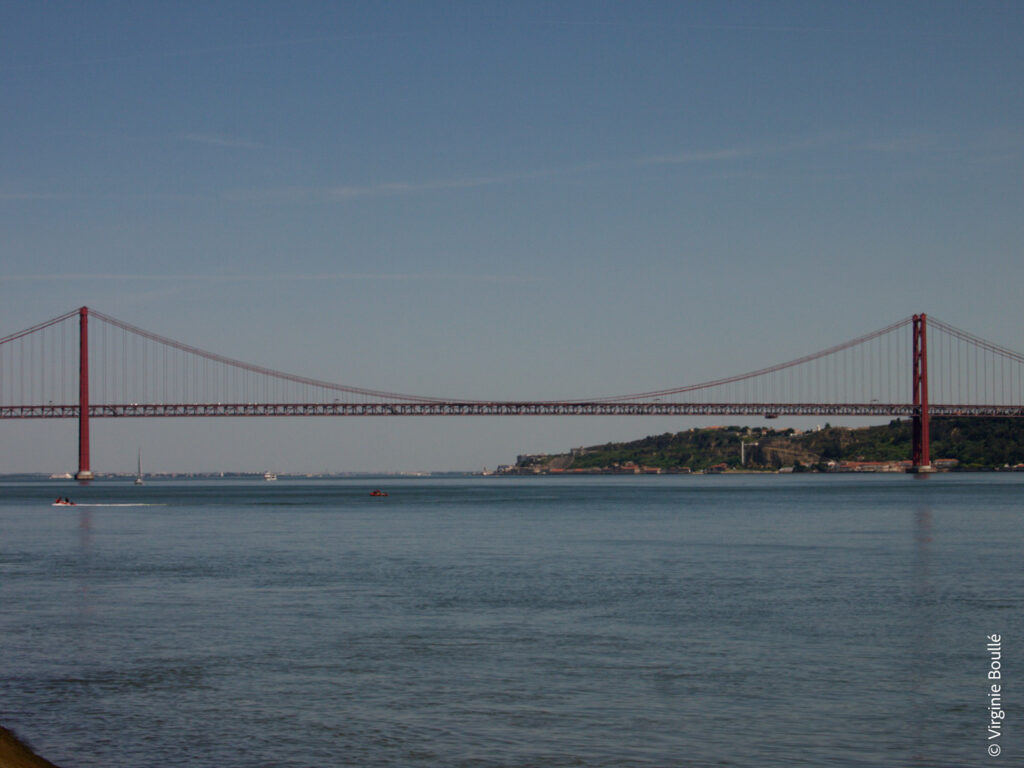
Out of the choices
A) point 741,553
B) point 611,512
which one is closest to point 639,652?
point 741,553

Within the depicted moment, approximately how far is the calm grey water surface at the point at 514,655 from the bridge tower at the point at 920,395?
77926 mm

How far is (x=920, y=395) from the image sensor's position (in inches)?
4434

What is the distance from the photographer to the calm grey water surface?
1282 cm

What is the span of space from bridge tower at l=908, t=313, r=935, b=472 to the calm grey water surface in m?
77.9

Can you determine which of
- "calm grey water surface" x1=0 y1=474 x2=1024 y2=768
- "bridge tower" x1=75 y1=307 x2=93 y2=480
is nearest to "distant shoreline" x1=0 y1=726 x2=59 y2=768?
"calm grey water surface" x1=0 y1=474 x2=1024 y2=768

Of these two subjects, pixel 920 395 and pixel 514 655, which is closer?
pixel 514 655

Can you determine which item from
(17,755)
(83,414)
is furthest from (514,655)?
(83,414)

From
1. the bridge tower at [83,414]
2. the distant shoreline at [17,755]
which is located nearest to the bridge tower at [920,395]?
the bridge tower at [83,414]

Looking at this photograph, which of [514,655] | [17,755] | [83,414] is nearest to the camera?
[17,755]

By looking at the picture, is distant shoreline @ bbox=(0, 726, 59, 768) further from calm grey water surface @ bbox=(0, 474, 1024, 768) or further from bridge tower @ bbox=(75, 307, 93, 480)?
bridge tower @ bbox=(75, 307, 93, 480)

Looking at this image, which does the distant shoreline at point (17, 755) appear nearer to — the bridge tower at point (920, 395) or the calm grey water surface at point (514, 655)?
the calm grey water surface at point (514, 655)

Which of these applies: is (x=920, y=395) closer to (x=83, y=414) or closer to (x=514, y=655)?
(x=83, y=414)

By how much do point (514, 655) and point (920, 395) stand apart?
101m

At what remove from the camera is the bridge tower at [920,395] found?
365 ft
